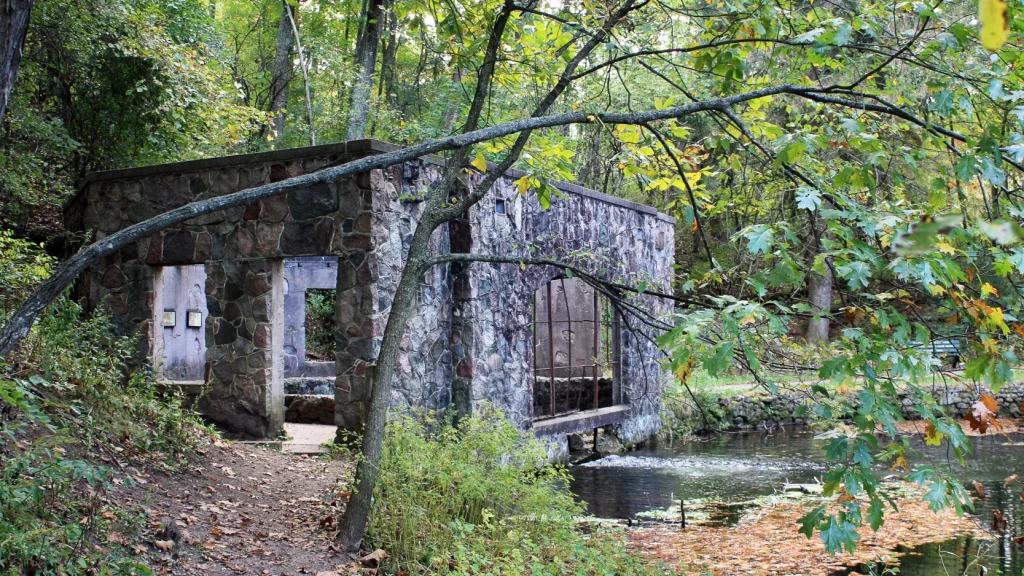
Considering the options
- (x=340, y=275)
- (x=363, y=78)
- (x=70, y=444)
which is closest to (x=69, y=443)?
(x=70, y=444)

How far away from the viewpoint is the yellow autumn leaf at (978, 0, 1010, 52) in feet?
4.36

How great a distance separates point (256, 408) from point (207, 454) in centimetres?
188

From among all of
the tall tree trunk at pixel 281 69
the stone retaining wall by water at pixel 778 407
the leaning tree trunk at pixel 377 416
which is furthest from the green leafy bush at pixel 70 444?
the tall tree trunk at pixel 281 69

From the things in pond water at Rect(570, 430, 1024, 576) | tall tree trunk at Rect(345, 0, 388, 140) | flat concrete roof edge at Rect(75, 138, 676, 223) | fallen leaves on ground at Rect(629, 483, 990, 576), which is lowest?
fallen leaves on ground at Rect(629, 483, 990, 576)

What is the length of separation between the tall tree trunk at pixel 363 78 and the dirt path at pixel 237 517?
919 centimetres

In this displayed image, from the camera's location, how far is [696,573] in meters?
6.83

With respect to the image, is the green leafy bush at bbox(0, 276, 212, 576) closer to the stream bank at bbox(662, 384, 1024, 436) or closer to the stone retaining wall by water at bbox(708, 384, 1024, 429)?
the stream bank at bbox(662, 384, 1024, 436)

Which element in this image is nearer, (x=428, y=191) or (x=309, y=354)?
(x=428, y=191)

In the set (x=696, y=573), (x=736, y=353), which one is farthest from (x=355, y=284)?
(x=736, y=353)

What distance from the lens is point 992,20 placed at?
134 cm

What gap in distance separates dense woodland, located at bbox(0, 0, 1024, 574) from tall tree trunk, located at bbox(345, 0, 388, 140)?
112 inches

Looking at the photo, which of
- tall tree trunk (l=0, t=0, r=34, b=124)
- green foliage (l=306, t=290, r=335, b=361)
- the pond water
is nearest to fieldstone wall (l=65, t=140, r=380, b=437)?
the pond water

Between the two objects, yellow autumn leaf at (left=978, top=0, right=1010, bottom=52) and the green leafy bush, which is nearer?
yellow autumn leaf at (left=978, top=0, right=1010, bottom=52)

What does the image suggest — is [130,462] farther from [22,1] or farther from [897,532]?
[897,532]
